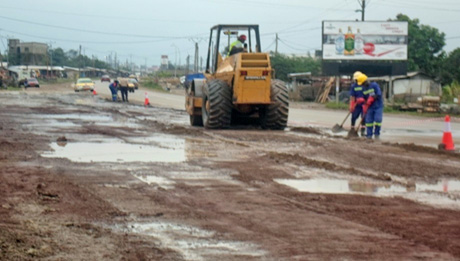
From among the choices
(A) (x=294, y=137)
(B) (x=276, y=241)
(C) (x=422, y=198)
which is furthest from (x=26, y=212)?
(A) (x=294, y=137)

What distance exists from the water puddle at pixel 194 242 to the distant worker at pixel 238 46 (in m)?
13.8

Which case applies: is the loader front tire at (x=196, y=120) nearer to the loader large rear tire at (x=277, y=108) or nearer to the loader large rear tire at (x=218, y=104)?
the loader large rear tire at (x=218, y=104)

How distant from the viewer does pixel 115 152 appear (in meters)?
13.3

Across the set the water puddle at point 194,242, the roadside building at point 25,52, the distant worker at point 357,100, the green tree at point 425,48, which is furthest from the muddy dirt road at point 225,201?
the roadside building at point 25,52

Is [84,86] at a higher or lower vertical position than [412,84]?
lower

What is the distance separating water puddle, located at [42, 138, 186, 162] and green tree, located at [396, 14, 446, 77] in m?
56.1

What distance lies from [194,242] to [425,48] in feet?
217

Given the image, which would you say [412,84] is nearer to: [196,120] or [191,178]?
[196,120]

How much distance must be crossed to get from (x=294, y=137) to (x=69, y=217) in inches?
425

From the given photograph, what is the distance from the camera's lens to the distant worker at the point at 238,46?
66.6 ft

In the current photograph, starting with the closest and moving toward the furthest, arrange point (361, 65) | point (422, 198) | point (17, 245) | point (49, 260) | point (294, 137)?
point (49, 260) → point (17, 245) → point (422, 198) → point (294, 137) → point (361, 65)

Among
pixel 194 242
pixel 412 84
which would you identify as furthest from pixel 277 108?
pixel 412 84

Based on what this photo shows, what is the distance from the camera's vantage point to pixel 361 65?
5078cm

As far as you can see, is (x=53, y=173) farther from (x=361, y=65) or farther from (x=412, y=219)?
(x=361, y=65)
